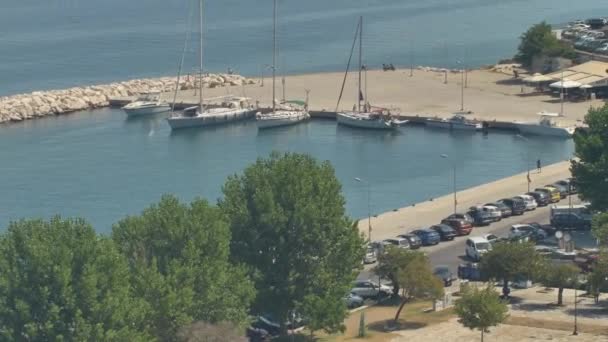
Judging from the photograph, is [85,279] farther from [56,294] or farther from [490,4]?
[490,4]

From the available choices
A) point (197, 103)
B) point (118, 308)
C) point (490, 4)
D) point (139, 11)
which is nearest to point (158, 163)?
point (197, 103)

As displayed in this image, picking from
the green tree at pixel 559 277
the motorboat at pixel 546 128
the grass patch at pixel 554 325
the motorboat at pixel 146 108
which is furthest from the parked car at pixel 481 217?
the motorboat at pixel 146 108

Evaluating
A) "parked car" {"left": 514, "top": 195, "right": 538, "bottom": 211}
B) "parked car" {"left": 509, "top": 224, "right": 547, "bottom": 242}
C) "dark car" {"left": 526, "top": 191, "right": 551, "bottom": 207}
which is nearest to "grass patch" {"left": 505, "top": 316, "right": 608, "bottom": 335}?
"parked car" {"left": 509, "top": 224, "right": 547, "bottom": 242}

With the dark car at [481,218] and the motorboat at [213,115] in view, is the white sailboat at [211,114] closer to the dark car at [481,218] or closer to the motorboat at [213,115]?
the motorboat at [213,115]

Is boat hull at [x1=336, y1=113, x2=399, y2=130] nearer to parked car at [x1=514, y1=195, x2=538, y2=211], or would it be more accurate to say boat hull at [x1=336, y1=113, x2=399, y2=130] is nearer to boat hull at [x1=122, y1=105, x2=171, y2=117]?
boat hull at [x1=122, y1=105, x2=171, y2=117]

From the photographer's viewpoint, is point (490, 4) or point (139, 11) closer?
point (490, 4)

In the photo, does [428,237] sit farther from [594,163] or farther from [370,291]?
[370,291]
